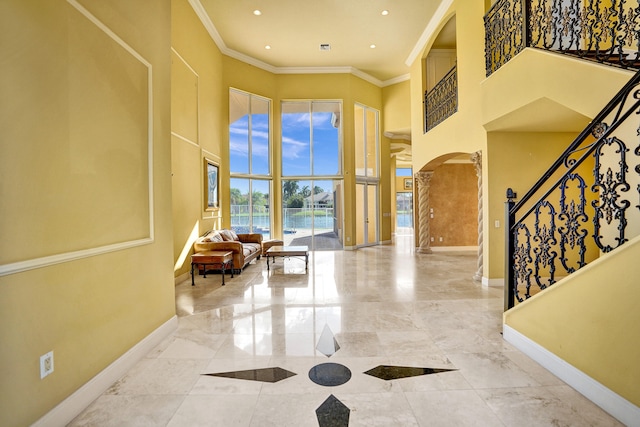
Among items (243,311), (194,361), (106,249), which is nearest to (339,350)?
(194,361)

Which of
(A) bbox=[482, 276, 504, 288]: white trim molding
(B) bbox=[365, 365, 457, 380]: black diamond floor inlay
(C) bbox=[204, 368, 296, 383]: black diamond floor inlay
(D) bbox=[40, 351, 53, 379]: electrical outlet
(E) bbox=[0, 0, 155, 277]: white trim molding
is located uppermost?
(E) bbox=[0, 0, 155, 277]: white trim molding

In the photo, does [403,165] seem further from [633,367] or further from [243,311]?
[633,367]

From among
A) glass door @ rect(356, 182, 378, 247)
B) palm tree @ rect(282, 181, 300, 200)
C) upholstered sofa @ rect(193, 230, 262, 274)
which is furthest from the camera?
glass door @ rect(356, 182, 378, 247)

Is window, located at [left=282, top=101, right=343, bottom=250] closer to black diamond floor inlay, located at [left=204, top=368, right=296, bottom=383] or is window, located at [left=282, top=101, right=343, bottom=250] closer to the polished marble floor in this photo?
the polished marble floor

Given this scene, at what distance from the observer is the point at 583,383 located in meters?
2.10

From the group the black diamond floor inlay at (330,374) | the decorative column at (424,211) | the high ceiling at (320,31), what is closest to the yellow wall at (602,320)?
the black diamond floor inlay at (330,374)

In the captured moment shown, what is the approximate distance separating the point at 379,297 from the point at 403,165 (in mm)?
13830

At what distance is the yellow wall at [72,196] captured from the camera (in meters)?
1.66

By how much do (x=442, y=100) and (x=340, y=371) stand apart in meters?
6.61

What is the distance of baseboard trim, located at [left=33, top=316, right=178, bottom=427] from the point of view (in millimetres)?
1858

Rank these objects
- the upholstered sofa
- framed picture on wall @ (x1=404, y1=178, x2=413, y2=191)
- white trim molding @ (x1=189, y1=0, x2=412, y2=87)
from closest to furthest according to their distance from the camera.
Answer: the upholstered sofa
white trim molding @ (x1=189, y1=0, x2=412, y2=87)
framed picture on wall @ (x1=404, y1=178, x2=413, y2=191)

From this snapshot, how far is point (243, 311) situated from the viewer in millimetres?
3973

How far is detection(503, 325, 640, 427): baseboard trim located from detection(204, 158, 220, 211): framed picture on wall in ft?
20.7

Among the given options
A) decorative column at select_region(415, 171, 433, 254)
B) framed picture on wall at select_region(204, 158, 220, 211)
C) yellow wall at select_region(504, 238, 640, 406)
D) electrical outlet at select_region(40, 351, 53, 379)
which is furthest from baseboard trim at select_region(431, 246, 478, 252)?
electrical outlet at select_region(40, 351, 53, 379)
